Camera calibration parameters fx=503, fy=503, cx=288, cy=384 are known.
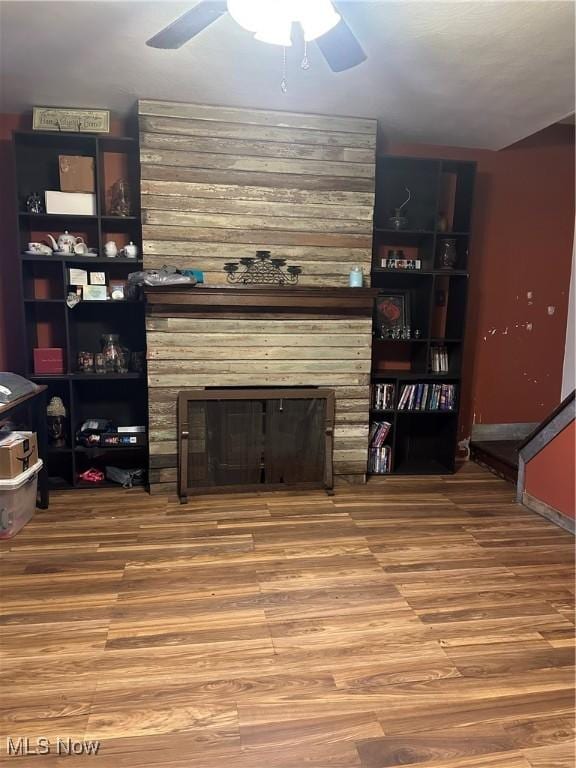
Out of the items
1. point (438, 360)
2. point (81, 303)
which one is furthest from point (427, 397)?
point (81, 303)

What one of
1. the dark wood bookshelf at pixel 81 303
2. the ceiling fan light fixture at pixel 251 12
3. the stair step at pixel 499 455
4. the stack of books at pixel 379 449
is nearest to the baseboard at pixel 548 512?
the stair step at pixel 499 455

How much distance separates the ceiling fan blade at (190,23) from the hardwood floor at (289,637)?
2326 mm

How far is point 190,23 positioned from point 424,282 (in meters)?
2.66

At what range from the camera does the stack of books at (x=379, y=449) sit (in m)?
3.92

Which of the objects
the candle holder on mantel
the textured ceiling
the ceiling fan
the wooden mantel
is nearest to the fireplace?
the wooden mantel

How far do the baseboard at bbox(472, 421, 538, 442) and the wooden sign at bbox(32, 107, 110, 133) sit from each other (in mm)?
3754

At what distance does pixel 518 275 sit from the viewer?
4348 millimetres

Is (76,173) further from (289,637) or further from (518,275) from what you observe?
(518,275)

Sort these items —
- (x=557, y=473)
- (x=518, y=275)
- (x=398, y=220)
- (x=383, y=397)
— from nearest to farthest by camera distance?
(x=557, y=473) → (x=398, y=220) → (x=383, y=397) → (x=518, y=275)

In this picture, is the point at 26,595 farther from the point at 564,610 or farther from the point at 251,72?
the point at 251,72

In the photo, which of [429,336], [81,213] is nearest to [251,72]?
[81,213]

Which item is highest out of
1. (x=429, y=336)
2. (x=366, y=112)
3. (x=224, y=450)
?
(x=366, y=112)

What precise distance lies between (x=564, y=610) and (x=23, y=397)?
9.81 ft

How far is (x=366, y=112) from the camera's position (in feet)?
11.1
